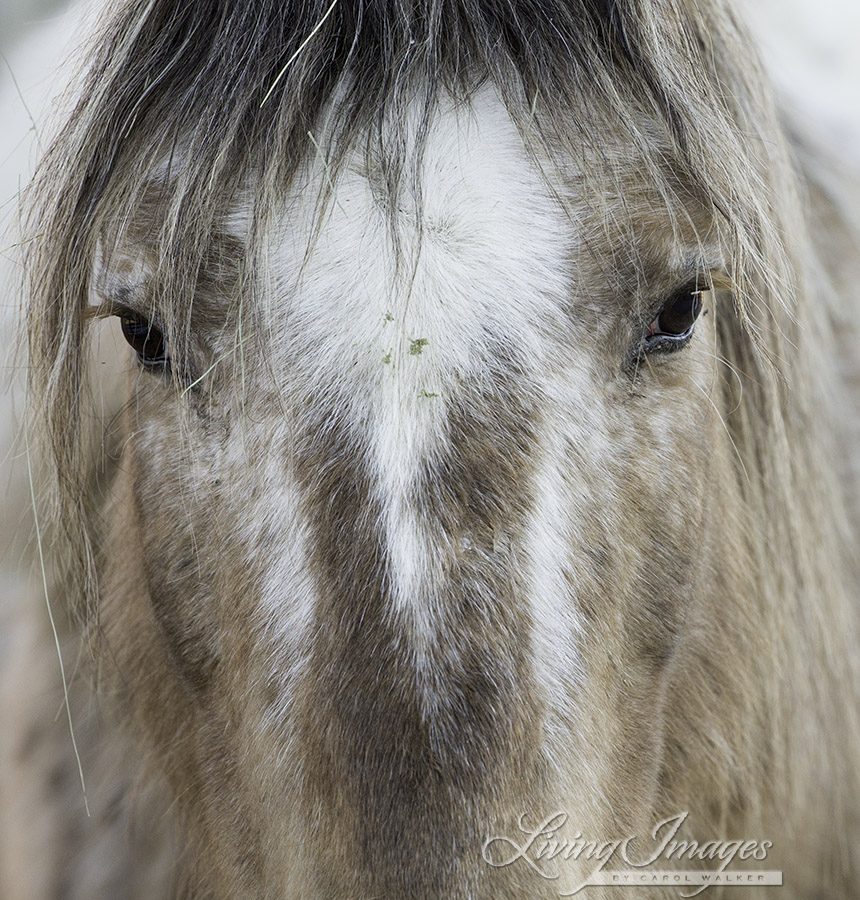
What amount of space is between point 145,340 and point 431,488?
369mm

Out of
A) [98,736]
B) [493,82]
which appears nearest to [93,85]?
[493,82]

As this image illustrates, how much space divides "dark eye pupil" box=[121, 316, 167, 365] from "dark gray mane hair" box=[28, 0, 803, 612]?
0.05m

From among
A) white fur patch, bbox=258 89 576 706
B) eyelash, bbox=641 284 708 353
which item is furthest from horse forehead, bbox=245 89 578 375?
eyelash, bbox=641 284 708 353

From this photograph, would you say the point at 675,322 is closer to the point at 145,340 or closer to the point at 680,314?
the point at 680,314

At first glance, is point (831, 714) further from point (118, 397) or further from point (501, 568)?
point (118, 397)

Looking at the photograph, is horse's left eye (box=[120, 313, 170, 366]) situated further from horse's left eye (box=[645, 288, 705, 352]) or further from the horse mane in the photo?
horse's left eye (box=[645, 288, 705, 352])

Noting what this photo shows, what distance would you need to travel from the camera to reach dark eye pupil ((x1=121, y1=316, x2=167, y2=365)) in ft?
2.87

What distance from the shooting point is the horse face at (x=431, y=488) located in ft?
2.28

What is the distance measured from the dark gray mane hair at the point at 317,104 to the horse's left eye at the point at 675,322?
0.05m

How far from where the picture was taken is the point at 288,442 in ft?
2.52

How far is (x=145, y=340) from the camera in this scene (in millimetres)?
885

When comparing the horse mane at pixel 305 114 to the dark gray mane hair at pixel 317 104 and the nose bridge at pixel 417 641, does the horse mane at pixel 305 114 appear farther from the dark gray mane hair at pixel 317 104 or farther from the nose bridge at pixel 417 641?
the nose bridge at pixel 417 641

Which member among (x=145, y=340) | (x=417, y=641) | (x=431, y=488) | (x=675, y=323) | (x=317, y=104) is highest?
(x=317, y=104)

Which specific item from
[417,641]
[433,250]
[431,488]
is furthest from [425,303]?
[417,641]
